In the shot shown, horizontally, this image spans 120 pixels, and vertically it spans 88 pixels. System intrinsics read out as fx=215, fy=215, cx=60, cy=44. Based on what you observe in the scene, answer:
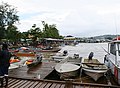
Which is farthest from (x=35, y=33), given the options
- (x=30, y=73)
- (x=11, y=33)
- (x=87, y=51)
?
(x=30, y=73)

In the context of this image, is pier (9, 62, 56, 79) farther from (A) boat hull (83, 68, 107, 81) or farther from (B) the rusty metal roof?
(A) boat hull (83, 68, 107, 81)

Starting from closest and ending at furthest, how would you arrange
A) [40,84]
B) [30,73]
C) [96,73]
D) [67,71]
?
[40,84]
[96,73]
[67,71]
[30,73]

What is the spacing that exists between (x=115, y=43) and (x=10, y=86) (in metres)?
7.33

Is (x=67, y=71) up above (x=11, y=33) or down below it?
below

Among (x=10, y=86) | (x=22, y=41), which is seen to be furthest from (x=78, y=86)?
(x=22, y=41)

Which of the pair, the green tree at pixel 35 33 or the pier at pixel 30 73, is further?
the green tree at pixel 35 33

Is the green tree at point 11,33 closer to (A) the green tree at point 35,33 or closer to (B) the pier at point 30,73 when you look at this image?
(A) the green tree at point 35,33

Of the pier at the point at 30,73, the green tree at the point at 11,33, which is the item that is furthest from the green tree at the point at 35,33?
the pier at the point at 30,73

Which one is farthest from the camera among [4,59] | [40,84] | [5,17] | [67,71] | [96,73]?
[5,17]

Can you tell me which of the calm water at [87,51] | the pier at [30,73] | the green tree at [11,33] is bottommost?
the calm water at [87,51]

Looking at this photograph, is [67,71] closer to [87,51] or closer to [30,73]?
[30,73]

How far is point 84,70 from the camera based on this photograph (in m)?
15.2

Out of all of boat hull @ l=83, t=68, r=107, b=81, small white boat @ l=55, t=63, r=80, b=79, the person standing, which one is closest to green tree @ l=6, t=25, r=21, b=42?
small white boat @ l=55, t=63, r=80, b=79

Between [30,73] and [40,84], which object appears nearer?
[40,84]
